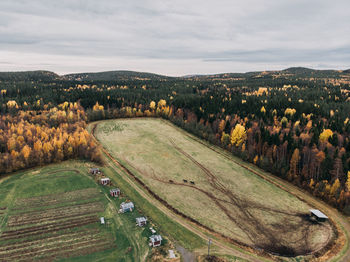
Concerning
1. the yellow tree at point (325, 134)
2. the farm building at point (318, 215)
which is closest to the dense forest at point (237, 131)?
the yellow tree at point (325, 134)

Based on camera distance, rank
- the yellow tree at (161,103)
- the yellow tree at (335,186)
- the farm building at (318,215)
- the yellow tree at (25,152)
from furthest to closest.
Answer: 1. the yellow tree at (161,103)
2. the yellow tree at (25,152)
3. the yellow tree at (335,186)
4. the farm building at (318,215)

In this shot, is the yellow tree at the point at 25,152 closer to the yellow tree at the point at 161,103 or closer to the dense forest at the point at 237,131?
the dense forest at the point at 237,131

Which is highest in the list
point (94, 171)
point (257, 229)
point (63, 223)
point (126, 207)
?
point (94, 171)

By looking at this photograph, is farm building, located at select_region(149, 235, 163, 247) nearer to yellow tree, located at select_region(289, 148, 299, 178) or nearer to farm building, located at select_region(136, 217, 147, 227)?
farm building, located at select_region(136, 217, 147, 227)

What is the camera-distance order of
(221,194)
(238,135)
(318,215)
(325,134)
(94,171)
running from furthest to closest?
1. (238,135)
2. (325,134)
3. (94,171)
4. (221,194)
5. (318,215)

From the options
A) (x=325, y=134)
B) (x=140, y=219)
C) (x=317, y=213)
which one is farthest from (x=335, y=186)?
(x=140, y=219)

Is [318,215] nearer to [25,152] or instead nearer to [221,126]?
[221,126]

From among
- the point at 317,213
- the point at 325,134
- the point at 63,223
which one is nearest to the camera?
the point at 63,223

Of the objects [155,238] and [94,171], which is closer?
[155,238]
